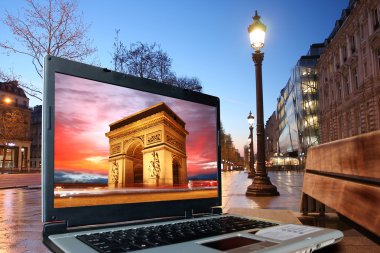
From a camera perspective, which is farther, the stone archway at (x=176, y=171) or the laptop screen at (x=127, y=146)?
the stone archway at (x=176, y=171)

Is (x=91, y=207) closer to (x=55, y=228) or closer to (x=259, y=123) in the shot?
(x=55, y=228)

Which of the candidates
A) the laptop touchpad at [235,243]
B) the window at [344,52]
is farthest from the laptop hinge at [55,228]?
the window at [344,52]

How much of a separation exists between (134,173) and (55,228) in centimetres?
58

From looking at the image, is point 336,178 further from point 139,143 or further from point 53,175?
point 53,175

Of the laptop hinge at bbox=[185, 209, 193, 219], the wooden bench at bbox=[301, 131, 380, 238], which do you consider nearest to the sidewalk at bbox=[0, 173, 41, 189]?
the laptop hinge at bbox=[185, 209, 193, 219]

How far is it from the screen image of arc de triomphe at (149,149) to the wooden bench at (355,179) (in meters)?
0.92

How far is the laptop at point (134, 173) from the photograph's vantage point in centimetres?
124

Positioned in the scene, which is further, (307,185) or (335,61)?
(335,61)

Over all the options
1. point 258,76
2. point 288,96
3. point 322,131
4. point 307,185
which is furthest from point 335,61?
point 307,185

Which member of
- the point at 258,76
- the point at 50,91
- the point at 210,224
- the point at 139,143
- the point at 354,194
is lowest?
the point at 210,224

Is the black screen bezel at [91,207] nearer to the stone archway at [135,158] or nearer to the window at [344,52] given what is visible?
the stone archway at [135,158]

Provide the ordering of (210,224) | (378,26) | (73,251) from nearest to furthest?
(73,251)
(210,224)
(378,26)

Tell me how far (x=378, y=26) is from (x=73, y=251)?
38585 mm

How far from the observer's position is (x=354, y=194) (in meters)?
1.47
